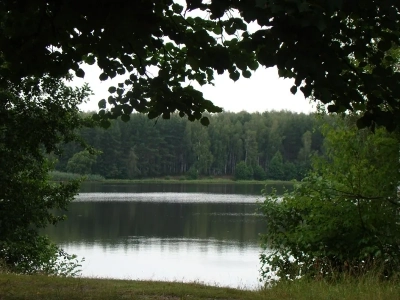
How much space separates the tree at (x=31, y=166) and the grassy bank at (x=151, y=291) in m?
3.58

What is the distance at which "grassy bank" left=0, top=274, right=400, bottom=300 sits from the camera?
19.3 ft

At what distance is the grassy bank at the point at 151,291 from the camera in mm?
5891

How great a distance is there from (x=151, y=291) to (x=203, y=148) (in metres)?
85.7

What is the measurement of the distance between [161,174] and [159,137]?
6.31m

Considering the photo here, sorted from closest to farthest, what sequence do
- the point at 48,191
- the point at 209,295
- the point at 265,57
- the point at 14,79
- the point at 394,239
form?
1. the point at 265,57
2. the point at 14,79
3. the point at 209,295
4. the point at 394,239
5. the point at 48,191

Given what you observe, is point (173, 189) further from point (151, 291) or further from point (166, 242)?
point (151, 291)

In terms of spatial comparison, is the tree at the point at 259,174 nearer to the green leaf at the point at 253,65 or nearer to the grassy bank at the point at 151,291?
the grassy bank at the point at 151,291

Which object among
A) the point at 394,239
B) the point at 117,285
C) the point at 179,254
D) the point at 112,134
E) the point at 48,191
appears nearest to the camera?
the point at 117,285

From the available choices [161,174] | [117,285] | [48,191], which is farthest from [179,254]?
[161,174]

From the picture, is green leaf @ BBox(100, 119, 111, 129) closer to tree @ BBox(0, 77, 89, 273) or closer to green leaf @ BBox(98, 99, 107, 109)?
green leaf @ BBox(98, 99, 107, 109)

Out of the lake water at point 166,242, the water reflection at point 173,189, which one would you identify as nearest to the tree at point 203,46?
the lake water at point 166,242

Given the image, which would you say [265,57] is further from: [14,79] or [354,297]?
[354,297]

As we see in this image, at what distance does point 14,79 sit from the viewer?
479 centimetres

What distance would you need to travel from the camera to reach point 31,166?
11.5 m
